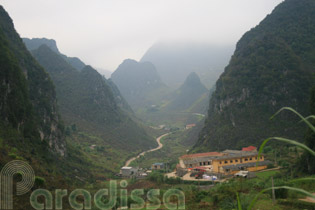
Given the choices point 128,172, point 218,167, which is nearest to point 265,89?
point 218,167

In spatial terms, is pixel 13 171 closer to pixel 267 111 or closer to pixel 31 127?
pixel 31 127

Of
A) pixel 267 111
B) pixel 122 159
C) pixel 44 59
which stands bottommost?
pixel 122 159

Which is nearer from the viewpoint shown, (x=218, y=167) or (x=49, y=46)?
(x=218, y=167)

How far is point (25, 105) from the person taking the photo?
37.8 metres

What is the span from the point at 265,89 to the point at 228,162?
2402cm

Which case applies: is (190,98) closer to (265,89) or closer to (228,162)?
(265,89)

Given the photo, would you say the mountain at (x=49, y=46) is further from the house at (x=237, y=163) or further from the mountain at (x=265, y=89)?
the house at (x=237, y=163)

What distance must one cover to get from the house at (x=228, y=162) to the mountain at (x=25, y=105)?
23156 millimetres

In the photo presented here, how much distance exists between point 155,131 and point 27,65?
70056 mm

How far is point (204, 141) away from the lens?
6328cm

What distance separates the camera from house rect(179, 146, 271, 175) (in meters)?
37.2

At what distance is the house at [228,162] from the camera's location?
1467 inches

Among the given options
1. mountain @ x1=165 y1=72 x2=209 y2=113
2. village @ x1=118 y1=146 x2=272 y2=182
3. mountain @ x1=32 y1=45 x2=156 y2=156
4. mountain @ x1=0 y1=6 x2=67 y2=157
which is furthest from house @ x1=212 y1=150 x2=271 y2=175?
mountain @ x1=165 y1=72 x2=209 y2=113

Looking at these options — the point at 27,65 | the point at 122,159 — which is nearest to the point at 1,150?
the point at 27,65
